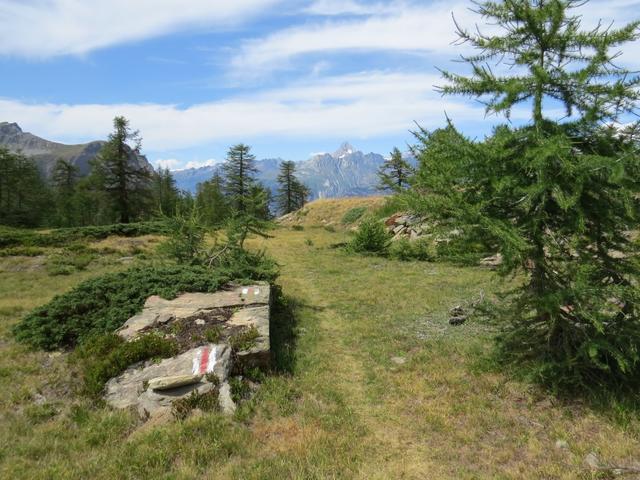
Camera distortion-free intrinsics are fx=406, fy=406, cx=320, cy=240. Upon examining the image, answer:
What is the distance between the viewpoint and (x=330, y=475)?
551 centimetres

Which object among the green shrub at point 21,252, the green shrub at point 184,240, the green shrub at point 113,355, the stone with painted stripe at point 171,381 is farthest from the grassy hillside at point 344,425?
the green shrub at point 21,252

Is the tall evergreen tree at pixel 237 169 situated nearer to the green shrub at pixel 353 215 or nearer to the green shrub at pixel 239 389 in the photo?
the green shrub at pixel 353 215

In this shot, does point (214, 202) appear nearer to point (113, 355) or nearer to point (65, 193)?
point (65, 193)

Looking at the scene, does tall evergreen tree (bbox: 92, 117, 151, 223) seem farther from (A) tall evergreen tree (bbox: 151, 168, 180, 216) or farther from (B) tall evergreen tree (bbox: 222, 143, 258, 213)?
(A) tall evergreen tree (bbox: 151, 168, 180, 216)

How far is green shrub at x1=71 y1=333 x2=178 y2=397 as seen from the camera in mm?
8070

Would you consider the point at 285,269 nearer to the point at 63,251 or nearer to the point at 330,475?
the point at 63,251

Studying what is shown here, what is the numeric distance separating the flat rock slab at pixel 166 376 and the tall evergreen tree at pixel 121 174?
4026cm

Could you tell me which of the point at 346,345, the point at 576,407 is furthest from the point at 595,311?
the point at 346,345

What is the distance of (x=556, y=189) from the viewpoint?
20.2 feet

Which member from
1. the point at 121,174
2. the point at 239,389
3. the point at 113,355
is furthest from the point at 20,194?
the point at 239,389

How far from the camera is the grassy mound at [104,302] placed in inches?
410

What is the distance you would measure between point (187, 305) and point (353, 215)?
41091mm

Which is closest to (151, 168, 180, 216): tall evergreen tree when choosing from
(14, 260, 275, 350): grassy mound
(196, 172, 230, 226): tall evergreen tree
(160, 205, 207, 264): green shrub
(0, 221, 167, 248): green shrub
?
(196, 172, 230, 226): tall evergreen tree

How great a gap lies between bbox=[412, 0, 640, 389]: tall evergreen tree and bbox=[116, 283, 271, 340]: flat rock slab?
6.28 m
